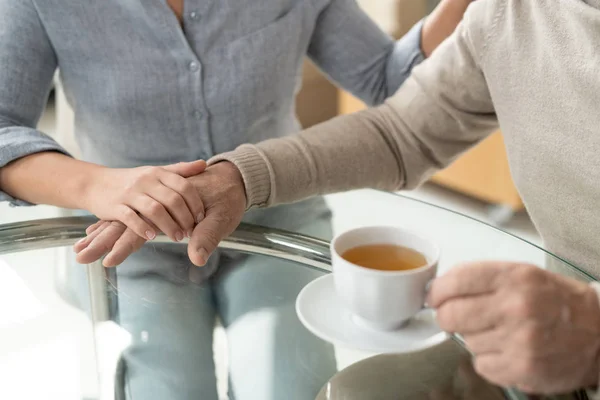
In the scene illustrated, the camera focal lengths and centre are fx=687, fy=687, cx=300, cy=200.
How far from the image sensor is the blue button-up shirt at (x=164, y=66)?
1027 mm

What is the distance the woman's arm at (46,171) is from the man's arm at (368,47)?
0.46 meters

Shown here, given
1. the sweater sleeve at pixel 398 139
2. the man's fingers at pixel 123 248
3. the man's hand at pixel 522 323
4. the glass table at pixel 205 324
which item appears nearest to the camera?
the man's hand at pixel 522 323

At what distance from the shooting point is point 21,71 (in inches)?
40.3

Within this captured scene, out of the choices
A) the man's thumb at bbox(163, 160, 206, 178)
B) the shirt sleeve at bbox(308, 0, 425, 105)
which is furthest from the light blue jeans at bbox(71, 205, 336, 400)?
the shirt sleeve at bbox(308, 0, 425, 105)

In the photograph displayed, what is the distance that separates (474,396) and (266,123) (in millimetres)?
663

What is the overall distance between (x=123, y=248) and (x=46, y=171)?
200mm

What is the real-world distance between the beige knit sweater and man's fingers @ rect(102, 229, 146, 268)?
0.16 metres

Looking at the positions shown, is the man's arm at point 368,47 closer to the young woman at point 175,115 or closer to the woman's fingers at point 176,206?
the young woman at point 175,115

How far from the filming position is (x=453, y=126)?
102 centimetres

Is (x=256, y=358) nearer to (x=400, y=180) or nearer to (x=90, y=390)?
(x=90, y=390)

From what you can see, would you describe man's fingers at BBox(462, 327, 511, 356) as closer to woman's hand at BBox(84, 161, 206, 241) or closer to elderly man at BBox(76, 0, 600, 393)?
elderly man at BBox(76, 0, 600, 393)

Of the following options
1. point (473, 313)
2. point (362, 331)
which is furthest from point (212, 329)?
point (473, 313)

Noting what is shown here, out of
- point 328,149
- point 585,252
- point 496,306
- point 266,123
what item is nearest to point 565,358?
point 496,306

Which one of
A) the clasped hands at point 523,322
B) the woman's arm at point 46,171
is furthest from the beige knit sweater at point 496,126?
the clasped hands at point 523,322
